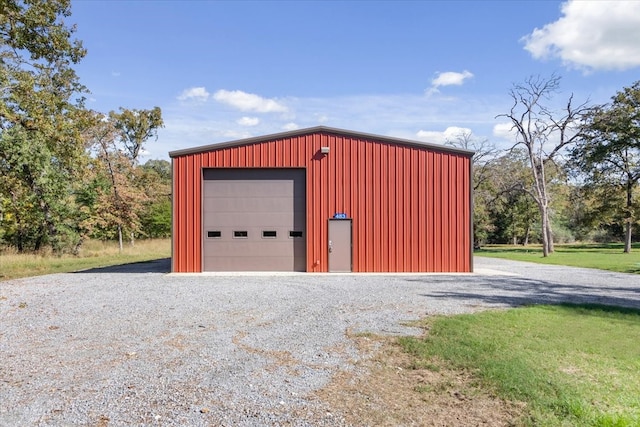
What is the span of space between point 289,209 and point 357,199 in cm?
→ 229

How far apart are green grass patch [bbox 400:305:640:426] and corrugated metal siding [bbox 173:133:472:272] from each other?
752 cm

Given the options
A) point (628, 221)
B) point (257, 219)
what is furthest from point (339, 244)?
point (628, 221)

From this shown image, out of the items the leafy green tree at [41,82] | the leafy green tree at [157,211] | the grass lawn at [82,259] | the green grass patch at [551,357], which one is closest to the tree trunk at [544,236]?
the green grass patch at [551,357]

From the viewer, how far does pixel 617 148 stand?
31.8m

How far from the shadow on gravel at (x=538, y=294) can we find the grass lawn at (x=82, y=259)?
13811 mm

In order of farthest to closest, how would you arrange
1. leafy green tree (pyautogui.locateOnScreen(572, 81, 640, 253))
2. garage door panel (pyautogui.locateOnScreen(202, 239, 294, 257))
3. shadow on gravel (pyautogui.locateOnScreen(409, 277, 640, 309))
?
1. leafy green tree (pyautogui.locateOnScreen(572, 81, 640, 253))
2. garage door panel (pyautogui.locateOnScreen(202, 239, 294, 257))
3. shadow on gravel (pyautogui.locateOnScreen(409, 277, 640, 309))

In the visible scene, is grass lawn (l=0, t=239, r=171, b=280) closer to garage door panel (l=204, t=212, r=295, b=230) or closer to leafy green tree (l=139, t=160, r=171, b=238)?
leafy green tree (l=139, t=160, r=171, b=238)

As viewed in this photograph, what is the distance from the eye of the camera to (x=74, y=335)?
257 inches

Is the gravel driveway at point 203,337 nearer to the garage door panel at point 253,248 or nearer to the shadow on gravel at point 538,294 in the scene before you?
the shadow on gravel at point 538,294

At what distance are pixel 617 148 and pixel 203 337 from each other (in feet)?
111

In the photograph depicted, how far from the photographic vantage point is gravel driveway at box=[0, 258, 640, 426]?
154 inches

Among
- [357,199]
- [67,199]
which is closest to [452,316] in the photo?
[357,199]

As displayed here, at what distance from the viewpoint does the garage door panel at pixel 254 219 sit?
617 inches

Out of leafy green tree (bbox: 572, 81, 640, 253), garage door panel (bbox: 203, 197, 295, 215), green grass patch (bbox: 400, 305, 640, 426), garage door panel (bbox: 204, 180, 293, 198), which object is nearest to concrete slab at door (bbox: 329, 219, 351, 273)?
garage door panel (bbox: 203, 197, 295, 215)
